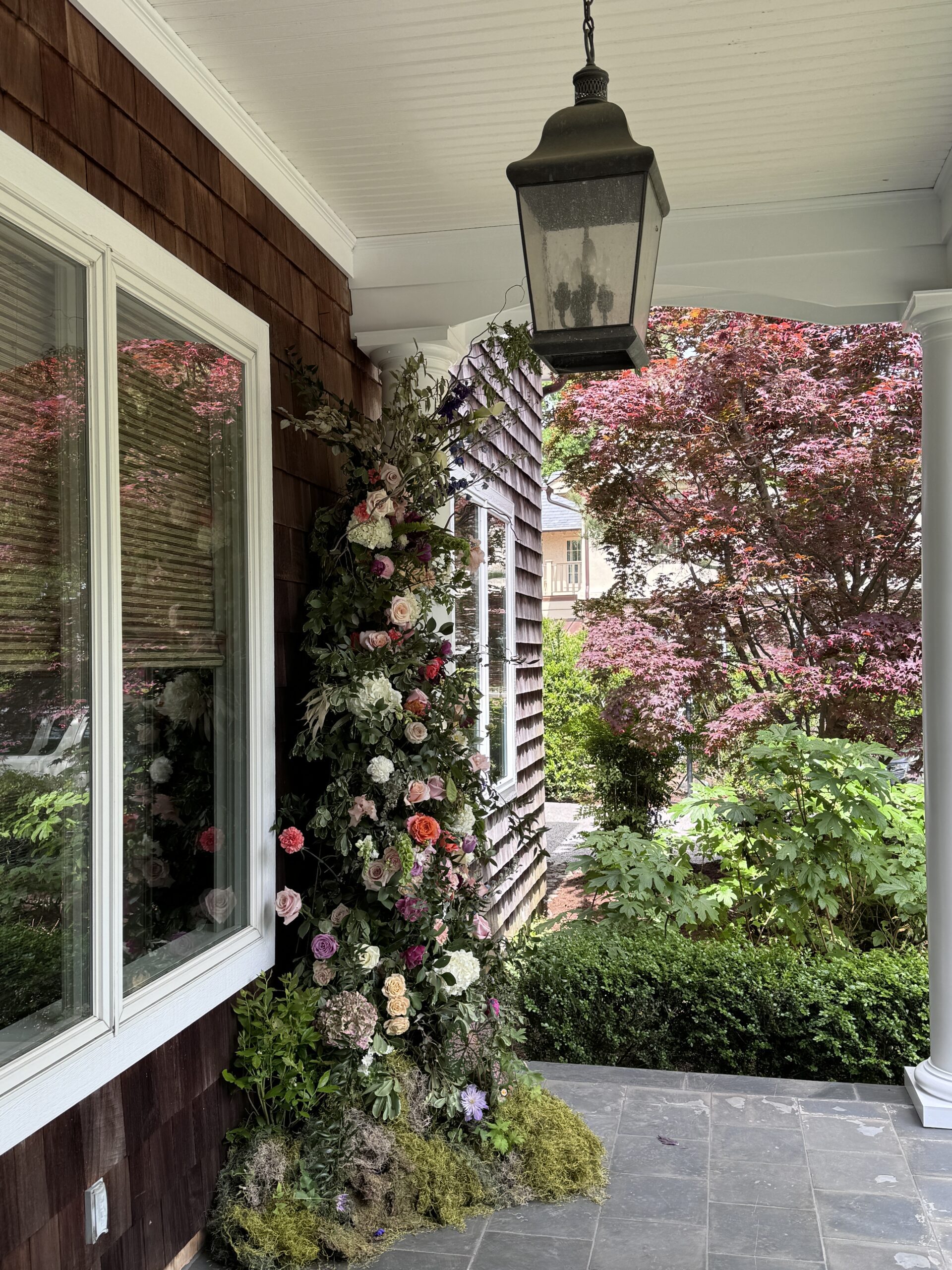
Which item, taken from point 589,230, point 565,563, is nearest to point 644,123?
point 589,230

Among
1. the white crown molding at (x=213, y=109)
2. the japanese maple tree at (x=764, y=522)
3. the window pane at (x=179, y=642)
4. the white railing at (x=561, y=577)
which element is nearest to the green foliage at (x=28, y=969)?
the window pane at (x=179, y=642)

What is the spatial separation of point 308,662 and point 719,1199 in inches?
74.0

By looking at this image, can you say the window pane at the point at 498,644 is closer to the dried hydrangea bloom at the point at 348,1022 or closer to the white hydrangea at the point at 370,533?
the white hydrangea at the point at 370,533

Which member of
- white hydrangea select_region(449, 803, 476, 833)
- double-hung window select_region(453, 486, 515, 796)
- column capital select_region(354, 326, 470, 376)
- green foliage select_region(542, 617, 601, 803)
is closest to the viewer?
white hydrangea select_region(449, 803, 476, 833)

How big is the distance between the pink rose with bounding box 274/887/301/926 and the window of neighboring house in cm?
1488

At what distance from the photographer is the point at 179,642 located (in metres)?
2.44

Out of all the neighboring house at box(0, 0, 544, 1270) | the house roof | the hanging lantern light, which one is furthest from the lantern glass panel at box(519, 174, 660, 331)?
the house roof

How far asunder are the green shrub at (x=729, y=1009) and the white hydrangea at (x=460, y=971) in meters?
0.96

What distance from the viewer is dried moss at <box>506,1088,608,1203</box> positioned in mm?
2766

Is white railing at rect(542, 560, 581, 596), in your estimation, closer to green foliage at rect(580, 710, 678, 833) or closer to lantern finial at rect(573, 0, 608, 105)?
green foliage at rect(580, 710, 678, 833)

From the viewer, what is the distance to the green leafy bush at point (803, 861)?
4301mm

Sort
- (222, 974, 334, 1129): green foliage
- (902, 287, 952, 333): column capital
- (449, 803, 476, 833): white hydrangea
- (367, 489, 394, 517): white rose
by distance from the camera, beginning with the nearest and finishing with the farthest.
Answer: (222, 974, 334, 1129): green foliage → (367, 489, 394, 517): white rose → (449, 803, 476, 833): white hydrangea → (902, 287, 952, 333): column capital

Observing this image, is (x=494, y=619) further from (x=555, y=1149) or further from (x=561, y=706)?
(x=561, y=706)

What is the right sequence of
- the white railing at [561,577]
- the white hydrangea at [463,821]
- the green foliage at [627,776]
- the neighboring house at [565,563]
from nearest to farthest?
the white hydrangea at [463,821] → the green foliage at [627,776] → the neighboring house at [565,563] → the white railing at [561,577]
